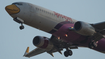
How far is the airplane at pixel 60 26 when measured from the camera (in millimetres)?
33562

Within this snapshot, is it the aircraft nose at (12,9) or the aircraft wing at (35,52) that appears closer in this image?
the aircraft nose at (12,9)

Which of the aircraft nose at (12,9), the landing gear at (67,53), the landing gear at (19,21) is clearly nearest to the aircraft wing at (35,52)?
the landing gear at (67,53)

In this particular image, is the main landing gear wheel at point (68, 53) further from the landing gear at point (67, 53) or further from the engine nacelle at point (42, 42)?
the engine nacelle at point (42, 42)

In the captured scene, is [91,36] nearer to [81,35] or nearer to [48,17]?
[81,35]

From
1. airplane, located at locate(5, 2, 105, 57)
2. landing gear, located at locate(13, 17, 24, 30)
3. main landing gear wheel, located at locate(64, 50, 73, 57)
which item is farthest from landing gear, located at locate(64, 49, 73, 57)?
landing gear, located at locate(13, 17, 24, 30)

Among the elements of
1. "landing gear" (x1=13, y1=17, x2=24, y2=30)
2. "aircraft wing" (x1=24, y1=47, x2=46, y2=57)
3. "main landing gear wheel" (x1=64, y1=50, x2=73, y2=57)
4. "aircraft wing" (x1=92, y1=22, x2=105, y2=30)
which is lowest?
"aircraft wing" (x1=24, y1=47, x2=46, y2=57)

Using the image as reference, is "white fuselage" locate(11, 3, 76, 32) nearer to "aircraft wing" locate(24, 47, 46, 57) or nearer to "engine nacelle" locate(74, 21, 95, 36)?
"engine nacelle" locate(74, 21, 95, 36)

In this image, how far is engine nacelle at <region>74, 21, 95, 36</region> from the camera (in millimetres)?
34250

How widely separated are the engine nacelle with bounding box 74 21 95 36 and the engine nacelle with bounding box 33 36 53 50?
25.1 feet

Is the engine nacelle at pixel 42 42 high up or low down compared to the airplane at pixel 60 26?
down

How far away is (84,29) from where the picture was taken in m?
34.2

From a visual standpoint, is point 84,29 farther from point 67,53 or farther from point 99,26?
point 67,53

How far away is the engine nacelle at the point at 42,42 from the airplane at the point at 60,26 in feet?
5.39

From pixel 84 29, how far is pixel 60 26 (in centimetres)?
381
